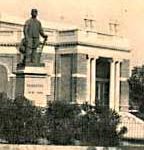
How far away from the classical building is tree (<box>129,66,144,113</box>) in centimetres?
2476

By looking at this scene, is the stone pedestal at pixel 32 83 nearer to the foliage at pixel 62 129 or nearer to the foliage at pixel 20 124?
the foliage at pixel 62 129

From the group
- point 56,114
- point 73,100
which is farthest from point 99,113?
point 73,100

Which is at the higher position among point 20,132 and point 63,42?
point 63,42

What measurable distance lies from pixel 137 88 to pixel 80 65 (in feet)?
107

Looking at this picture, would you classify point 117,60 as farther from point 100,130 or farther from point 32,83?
point 100,130

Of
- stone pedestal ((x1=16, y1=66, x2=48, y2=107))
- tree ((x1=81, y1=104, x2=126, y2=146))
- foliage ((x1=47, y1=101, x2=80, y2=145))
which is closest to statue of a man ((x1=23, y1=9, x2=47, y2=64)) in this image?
stone pedestal ((x1=16, y1=66, x2=48, y2=107))

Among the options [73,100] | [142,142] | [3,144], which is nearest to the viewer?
[3,144]

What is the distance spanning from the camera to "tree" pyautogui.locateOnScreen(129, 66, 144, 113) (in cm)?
9338

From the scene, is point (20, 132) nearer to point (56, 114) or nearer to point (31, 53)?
point (56, 114)

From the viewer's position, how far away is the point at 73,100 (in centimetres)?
6312

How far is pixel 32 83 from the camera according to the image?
25688mm

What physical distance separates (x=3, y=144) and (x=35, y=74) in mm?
4765

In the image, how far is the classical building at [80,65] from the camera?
63562mm

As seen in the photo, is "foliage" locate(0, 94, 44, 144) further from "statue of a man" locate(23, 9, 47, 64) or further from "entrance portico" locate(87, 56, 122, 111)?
"entrance portico" locate(87, 56, 122, 111)
